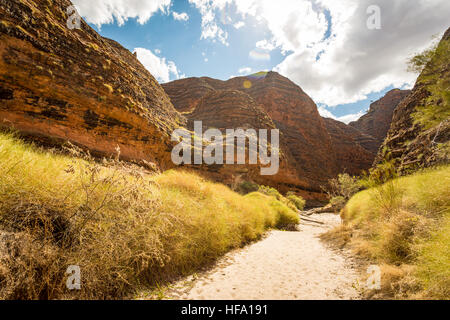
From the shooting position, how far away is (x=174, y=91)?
2234 inches

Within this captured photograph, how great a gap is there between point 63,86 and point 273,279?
13.2 meters

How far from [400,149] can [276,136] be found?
21857 mm

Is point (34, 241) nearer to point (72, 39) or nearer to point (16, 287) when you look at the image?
point (16, 287)

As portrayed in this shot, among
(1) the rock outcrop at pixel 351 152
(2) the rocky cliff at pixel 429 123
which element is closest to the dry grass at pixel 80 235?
(2) the rocky cliff at pixel 429 123

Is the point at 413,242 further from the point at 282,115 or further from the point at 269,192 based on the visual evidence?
the point at 282,115

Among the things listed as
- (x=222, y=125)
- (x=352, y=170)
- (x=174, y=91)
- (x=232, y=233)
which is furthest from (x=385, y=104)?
(x=232, y=233)

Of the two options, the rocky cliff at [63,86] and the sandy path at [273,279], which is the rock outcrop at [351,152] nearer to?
the sandy path at [273,279]

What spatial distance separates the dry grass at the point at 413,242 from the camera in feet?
7.23

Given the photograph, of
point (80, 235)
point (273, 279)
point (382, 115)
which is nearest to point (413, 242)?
point (273, 279)

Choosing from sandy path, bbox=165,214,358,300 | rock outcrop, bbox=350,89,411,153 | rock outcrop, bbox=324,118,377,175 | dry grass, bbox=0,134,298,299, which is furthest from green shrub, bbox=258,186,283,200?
rock outcrop, bbox=350,89,411,153

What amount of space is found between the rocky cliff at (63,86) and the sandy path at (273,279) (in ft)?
34.2

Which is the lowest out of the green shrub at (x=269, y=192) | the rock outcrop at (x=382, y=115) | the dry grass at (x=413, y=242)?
the green shrub at (x=269, y=192)

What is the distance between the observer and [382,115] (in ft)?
201

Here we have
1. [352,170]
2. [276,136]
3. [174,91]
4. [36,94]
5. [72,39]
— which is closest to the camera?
[36,94]
